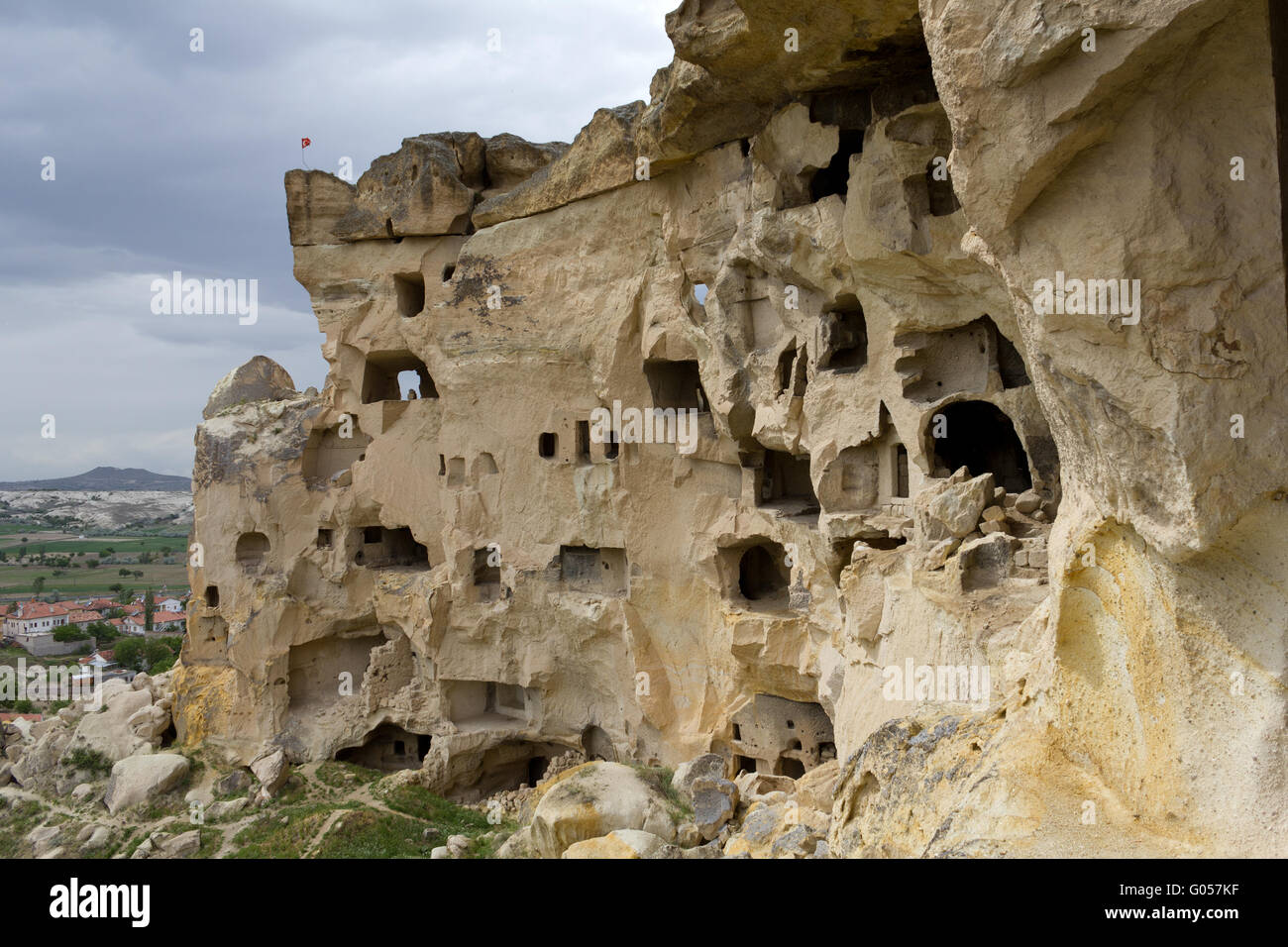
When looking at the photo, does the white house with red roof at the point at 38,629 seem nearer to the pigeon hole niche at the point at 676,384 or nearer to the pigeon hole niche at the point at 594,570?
the pigeon hole niche at the point at 594,570

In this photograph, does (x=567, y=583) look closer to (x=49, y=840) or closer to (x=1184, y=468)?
(x=49, y=840)

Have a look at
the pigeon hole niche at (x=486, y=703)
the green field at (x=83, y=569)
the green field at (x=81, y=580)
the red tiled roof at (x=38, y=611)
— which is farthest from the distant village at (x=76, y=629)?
the pigeon hole niche at (x=486, y=703)

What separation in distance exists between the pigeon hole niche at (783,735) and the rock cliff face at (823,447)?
0.18 ft

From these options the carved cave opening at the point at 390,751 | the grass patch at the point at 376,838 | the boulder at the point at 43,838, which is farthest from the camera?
the carved cave opening at the point at 390,751

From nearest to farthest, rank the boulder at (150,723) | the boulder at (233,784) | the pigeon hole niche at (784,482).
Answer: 1. the pigeon hole niche at (784,482)
2. the boulder at (233,784)
3. the boulder at (150,723)

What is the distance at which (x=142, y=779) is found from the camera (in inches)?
642

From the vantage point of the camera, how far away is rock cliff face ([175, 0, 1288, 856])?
3.43m

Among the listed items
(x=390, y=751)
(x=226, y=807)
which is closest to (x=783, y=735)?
(x=390, y=751)

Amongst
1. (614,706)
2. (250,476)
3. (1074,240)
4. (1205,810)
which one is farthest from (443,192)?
(1205,810)

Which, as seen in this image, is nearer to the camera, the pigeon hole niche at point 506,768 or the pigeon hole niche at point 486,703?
the pigeon hole niche at point 506,768

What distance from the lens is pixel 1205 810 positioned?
3.57 metres

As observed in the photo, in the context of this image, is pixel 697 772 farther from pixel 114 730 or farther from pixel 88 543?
pixel 88 543

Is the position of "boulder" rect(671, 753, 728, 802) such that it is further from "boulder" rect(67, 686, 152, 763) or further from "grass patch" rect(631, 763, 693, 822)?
"boulder" rect(67, 686, 152, 763)

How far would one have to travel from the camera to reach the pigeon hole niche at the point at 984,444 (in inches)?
425
